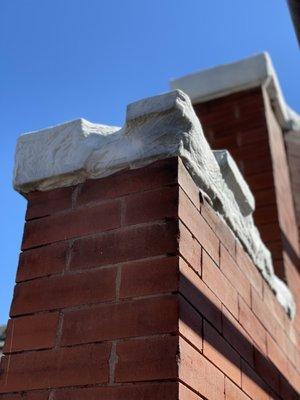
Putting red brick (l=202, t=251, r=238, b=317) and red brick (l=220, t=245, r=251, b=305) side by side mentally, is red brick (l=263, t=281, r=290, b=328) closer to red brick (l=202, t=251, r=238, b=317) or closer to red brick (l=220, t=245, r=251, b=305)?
red brick (l=220, t=245, r=251, b=305)

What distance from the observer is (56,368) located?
1300 mm

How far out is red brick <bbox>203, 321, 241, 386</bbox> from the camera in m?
1.40

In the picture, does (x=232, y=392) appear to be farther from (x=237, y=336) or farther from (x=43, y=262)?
(x=43, y=262)

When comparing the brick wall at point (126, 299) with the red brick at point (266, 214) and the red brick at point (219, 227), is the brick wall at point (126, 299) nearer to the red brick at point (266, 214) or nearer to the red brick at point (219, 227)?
the red brick at point (219, 227)

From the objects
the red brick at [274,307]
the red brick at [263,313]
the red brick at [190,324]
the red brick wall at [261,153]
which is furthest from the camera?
the red brick wall at [261,153]

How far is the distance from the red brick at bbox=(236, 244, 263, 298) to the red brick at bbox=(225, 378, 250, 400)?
0.45m

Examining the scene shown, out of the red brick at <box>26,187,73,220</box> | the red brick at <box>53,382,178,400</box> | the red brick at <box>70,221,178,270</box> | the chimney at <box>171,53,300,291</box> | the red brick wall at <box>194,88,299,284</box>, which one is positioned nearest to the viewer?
the red brick at <box>53,382,178,400</box>

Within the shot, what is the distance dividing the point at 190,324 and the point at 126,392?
228mm

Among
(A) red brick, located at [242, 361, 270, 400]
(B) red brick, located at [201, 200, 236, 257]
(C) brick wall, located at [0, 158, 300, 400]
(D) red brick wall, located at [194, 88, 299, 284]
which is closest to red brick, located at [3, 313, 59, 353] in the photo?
(C) brick wall, located at [0, 158, 300, 400]

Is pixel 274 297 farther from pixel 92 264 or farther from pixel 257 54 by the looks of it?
pixel 257 54

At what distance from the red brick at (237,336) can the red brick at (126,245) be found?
38cm

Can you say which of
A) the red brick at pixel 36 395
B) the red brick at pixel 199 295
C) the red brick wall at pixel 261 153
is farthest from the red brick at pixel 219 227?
the red brick wall at pixel 261 153

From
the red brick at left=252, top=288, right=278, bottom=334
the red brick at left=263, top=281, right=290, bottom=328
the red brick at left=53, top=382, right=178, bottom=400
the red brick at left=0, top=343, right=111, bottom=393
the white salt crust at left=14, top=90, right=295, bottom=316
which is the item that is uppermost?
the white salt crust at left=14, top=90, right=295, bottom=316

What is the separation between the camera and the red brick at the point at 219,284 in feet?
4.97
